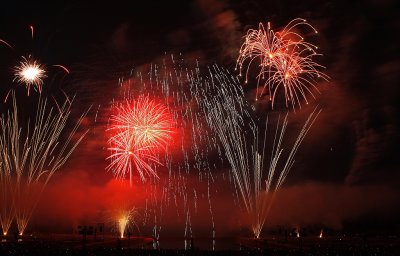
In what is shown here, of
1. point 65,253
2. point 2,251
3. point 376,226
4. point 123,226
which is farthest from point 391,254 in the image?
point 376,226

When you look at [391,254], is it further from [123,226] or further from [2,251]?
[123,226]

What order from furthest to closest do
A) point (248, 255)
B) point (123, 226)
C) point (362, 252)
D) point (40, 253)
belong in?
point (123, 226) < point (362, 252) < point (248, 255) < point (40, 253)

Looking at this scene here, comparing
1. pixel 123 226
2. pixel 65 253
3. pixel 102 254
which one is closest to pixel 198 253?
pixel 102 254

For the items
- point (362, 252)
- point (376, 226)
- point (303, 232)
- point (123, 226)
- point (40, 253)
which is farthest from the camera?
point (376, 226)

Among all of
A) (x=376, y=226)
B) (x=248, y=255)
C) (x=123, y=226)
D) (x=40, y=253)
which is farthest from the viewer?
(x=376, y=226)

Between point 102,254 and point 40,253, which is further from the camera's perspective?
point 102,254

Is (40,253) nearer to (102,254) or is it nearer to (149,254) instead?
(102,254)

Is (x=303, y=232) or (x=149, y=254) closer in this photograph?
(x=149, y=254)

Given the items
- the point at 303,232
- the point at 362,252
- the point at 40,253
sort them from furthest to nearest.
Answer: the point at 303,232
the point at 362,252
the point at 40,253

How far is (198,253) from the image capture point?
147ft

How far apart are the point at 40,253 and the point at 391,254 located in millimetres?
32358

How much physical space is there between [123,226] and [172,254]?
123 feet

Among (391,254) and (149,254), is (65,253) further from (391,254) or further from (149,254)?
(391,254)

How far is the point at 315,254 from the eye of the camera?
42.7 m
